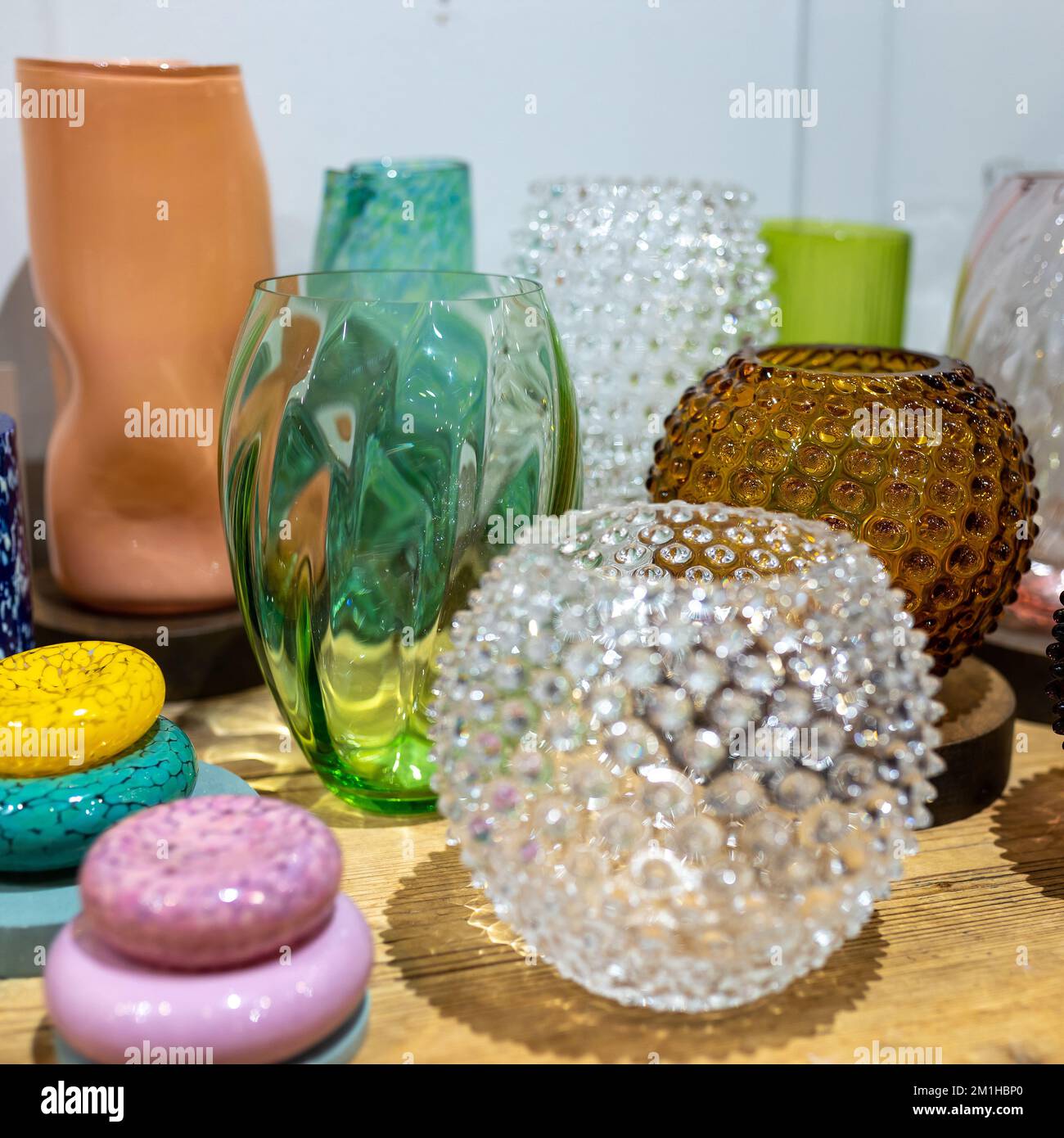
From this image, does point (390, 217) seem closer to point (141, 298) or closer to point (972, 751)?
point (141, 298)

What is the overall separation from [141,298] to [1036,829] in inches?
22.5

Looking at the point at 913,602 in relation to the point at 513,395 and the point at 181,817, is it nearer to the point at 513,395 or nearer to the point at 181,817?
the point at 513,395

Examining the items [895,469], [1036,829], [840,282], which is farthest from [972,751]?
[840,282]

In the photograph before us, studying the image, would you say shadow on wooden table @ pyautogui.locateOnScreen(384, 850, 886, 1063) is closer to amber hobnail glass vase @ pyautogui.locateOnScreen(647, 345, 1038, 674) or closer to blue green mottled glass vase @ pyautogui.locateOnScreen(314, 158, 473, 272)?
amber hobnail glass vase @ pyautogui.locateOnScreen(647, 345, 1038, 674)

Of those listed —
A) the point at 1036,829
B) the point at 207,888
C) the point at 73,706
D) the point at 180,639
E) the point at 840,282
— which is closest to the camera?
the point at 207,888

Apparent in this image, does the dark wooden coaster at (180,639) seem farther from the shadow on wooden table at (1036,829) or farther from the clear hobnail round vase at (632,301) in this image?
the shadow on wooden table at (1036,829)

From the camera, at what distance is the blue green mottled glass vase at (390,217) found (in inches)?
34.7

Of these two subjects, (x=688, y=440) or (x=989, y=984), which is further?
(x=688, y=440)

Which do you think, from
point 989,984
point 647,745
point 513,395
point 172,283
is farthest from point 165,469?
point 989,984

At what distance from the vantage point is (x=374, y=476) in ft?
2.08

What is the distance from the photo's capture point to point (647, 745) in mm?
495

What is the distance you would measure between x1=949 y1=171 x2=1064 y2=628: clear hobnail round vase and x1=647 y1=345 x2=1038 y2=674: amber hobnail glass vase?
0.16m

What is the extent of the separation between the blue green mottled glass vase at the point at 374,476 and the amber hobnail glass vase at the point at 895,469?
0.09m
